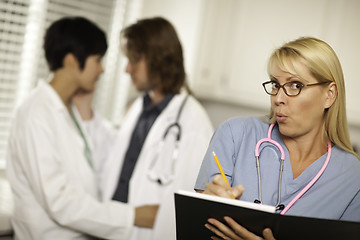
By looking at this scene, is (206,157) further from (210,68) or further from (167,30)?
(210,68)

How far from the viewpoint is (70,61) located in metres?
1.63

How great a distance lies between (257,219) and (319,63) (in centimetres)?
33

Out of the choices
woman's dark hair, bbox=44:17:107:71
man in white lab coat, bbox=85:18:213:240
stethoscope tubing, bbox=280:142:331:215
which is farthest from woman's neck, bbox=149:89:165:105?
stethoscope tubing, bbox=280:142:331:215

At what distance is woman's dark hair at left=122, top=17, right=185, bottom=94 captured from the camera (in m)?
1.78


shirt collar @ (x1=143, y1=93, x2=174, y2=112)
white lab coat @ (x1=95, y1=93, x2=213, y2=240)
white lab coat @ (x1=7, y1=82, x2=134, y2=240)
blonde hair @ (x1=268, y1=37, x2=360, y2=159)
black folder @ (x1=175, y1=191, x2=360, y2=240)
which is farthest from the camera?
shirt collar @ (x1=143, y1=93, x2=174, y2=112)

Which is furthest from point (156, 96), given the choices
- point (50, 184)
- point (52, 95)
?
point (50, 184)

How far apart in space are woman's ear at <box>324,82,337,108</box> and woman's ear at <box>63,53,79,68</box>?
965mm

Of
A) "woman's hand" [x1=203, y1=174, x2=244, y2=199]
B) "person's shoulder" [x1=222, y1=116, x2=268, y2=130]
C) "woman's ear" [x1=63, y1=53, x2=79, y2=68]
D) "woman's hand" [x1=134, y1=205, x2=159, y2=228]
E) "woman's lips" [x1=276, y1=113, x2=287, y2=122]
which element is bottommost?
"woman's hand" [x1=134, y1=205, x2=159, y2=228]

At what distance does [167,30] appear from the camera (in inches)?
70.7

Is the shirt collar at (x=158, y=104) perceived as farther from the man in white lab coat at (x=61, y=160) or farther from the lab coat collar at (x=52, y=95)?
the lab coat collar at (x=52, y=95)

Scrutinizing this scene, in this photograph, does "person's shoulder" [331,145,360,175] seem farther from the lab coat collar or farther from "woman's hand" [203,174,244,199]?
the lab coat collar

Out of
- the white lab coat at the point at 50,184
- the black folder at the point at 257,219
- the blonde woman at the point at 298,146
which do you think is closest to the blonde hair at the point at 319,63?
the blonde woman at the point at 298,146

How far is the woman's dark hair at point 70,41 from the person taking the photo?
5.29 ft

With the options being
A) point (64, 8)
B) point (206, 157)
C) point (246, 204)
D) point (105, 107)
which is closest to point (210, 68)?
point (105, 107)
